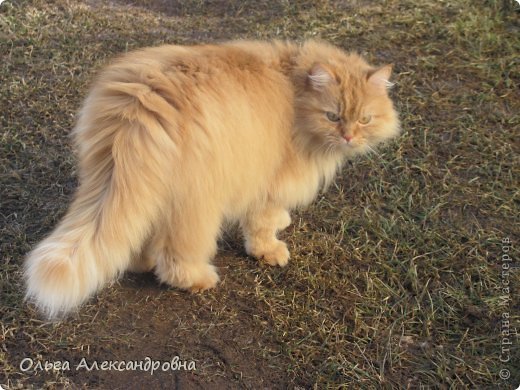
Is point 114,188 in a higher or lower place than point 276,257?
higher

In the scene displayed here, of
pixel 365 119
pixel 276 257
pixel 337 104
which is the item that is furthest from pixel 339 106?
pixel 276 257

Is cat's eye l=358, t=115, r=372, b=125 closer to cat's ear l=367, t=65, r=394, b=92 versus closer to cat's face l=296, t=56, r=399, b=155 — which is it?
cat's face l=296, t=56, r=399, b=155

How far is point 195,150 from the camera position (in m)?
2.11

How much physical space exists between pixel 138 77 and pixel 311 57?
822 millimetres

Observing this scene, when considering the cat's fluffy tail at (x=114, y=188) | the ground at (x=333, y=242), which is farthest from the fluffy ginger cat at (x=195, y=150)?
the ground at (x=333, y=242)

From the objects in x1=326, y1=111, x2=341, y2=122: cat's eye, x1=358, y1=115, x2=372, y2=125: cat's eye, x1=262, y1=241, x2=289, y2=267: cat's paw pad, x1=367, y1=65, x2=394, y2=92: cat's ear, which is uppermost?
x1=367, y1=65, x2=394, y2=92: cat's ear

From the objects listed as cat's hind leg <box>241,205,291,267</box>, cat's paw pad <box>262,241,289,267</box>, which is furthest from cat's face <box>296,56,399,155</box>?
cat's paw pad <box>262,241,289,267</box>

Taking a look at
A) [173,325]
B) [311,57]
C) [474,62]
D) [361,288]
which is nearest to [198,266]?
[173,325]

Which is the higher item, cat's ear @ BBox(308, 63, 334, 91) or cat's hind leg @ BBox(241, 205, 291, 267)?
cat's ear @ BBox(308, 63, 334, 91)

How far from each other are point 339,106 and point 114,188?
103 cm

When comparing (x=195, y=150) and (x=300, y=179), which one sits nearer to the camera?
(x=195, y=150)

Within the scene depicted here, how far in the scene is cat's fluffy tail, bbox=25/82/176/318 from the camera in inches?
77.6

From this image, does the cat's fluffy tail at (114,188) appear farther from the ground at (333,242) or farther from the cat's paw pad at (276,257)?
the cat's paw pad at (276,257)

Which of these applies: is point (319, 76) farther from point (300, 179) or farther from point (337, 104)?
point (300, 179)
